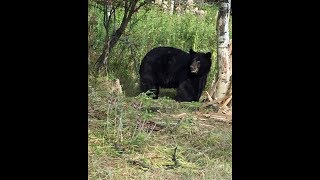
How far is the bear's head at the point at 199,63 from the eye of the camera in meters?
5.59

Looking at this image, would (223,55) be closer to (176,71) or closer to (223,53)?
(223,53)

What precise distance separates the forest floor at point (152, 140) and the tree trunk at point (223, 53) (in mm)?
346

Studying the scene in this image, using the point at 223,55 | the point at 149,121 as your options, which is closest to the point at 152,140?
the point at 149,121

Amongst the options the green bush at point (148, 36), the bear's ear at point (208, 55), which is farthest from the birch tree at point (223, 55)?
the green bush at point (148, 36)

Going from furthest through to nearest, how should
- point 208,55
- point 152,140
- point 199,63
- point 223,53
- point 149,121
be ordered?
point 199,63, point 208,55, point 223,53, point 149,121, point 152,140

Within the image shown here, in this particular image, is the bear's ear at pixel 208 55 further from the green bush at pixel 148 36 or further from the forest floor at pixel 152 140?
the forest floor at pixel 152 140

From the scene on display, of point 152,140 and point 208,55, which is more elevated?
point 208,55

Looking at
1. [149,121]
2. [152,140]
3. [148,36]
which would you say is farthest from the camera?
[148,36]

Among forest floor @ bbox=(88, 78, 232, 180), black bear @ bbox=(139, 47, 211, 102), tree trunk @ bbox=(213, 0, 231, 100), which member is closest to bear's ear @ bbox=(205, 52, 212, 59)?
black bear @ bbox=(139, 47, 211, 102)

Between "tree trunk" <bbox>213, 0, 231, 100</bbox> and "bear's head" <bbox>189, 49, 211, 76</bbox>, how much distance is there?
24 centimetres

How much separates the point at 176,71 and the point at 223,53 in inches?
27.3

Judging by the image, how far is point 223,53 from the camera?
5.32 m
